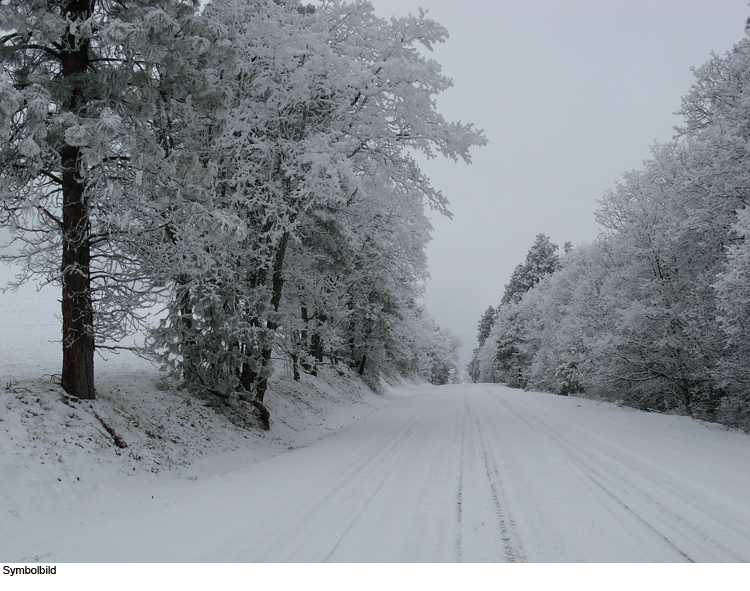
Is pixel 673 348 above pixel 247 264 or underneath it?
underneath

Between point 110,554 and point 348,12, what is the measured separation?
36.6 ft

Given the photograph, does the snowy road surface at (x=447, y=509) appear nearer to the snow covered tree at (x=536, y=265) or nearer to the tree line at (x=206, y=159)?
the tree line at (x=206, y=159)

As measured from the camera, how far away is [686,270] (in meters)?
14.0

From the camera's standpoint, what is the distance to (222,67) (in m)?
8.46

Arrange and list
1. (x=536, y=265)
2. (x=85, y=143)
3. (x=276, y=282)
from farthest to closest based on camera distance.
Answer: (x=536, y=265) < (x=276, y=282) < (x=85, y=143)

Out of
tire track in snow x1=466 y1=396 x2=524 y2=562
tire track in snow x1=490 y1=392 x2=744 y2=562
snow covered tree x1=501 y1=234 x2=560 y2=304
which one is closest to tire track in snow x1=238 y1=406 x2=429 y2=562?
tire track in snow x1=466 y1=396 x2=524 y2=562

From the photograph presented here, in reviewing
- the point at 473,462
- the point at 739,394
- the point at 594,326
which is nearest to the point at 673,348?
the point at 739,394

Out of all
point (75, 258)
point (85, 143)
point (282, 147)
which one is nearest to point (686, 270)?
point (282, 147)

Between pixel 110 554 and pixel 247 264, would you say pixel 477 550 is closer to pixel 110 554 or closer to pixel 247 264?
pixel 110 554

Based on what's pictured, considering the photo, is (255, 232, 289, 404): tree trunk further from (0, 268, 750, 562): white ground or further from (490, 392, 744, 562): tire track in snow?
(490, 392, 744, 562): tire track in snow

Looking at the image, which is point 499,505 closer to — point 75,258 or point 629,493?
point 629,493

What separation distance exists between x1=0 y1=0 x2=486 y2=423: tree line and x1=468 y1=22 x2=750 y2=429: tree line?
6.26 meters

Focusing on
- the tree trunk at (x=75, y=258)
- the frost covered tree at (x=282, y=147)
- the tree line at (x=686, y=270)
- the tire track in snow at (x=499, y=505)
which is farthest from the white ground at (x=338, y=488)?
the tree line at (x=686, y=270)

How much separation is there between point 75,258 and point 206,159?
14.3ft
